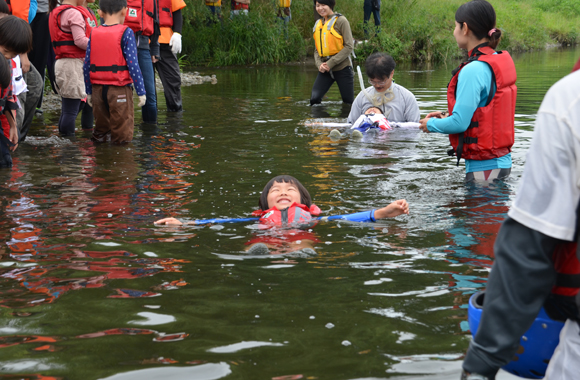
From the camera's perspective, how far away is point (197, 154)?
8180 millimetres

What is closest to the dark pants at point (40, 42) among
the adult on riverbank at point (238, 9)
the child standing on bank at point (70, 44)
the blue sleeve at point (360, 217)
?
the child standing on bank at point (70, 44)

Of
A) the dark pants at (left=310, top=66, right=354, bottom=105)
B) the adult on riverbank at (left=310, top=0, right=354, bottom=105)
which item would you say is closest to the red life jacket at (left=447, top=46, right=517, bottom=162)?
the adult on riverbank at (left=310, top=0, right=354, bottom=105)

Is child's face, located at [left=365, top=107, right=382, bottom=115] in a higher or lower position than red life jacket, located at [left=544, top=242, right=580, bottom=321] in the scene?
higher

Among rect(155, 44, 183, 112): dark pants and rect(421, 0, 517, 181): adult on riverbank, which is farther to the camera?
rect(155, 44, 183, 112): dark pants

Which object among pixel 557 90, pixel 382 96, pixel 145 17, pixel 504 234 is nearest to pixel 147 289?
pixel 504 234

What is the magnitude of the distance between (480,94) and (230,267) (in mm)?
2752

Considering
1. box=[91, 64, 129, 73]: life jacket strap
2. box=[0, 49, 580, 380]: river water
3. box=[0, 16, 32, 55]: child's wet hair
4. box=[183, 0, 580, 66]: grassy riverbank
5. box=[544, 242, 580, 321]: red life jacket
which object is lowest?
box=[0, 49, 580, 380]: river water

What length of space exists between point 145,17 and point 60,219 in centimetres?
563

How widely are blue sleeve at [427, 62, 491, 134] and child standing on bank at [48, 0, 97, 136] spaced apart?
538 cm

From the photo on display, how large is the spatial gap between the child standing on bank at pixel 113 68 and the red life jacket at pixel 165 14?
96.8 inches

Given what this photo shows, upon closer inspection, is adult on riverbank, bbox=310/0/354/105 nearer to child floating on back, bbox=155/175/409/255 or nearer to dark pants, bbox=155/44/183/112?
dark pants, bbox=155/44/183/112

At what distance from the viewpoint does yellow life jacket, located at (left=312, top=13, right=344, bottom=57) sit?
37.9 ft

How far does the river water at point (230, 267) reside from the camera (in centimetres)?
A: 290

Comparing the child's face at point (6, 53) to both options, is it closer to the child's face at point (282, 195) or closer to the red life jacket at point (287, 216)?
the child's face at point (282, 195)
